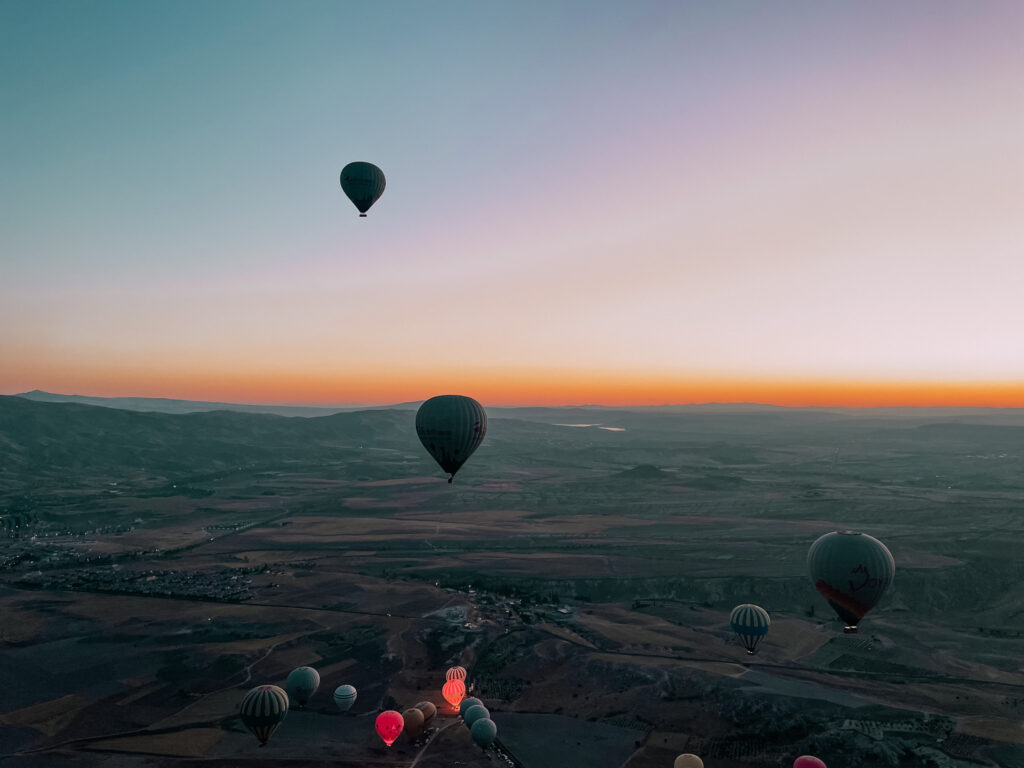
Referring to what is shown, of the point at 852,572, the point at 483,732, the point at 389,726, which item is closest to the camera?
the point at 852,572

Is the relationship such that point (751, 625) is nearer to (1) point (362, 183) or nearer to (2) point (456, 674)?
(2) point (456, 674)

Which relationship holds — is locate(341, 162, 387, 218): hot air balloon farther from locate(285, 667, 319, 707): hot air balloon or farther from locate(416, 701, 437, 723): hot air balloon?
locate(416, 701, 437, 723): hot air balloon

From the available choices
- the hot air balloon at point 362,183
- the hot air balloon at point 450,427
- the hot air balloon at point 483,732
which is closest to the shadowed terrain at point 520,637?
the hot air balloon at point 483,732

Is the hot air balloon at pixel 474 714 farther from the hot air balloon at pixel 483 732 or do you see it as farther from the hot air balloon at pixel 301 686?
the hot air balloon at pixel 301 686

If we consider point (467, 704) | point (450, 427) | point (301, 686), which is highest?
point (450, 427)

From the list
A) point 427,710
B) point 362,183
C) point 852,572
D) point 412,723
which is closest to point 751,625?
point 852,572

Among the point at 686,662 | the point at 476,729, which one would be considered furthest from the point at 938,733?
the point at 476,729

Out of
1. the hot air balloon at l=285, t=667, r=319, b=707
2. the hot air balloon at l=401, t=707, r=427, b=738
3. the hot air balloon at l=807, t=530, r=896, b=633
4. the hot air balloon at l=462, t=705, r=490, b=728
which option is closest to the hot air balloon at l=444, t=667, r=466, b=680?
the hot air balloon at l=462, t=705, r=490, b=728
